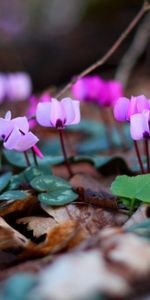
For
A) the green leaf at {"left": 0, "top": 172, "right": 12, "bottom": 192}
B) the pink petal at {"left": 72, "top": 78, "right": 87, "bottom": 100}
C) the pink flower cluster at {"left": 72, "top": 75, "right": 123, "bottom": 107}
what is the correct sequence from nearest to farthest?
1. the green leaf at {"left": 0, "top": 172, "right": 12, "bottom": 192}
2. the pink flower cluster at {"left": 72, "top": 75, "right": 123, "bottom": 107}
3. the pink petal at {"left": 72, "top": 78, "right": 87, "bottom": 100}

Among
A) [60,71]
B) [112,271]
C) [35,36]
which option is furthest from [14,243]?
[35,36]

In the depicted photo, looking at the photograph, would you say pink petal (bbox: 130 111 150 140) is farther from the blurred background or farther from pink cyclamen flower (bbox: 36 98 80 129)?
the blurred background

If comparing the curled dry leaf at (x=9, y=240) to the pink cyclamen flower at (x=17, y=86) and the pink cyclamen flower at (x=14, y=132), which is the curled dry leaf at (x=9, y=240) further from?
the pink cyclamen flower at (x=17, y=86)

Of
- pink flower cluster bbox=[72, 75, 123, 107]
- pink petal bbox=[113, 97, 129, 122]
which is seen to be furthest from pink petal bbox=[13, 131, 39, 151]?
pink flower cluster bbox=[72, 75, 123, 107]

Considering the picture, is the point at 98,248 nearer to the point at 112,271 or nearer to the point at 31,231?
the point at 112,271

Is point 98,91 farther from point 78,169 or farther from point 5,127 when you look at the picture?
point 5,127

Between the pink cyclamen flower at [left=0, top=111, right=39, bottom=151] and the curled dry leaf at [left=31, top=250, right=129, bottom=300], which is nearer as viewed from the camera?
the curled dry leaf at [left=31, top=250, right=129, bottom=300]

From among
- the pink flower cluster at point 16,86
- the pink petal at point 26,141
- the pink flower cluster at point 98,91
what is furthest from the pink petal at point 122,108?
the pink flower cluster at point 16,86

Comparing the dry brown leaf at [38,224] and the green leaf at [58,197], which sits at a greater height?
the green leaf at [58,197]
